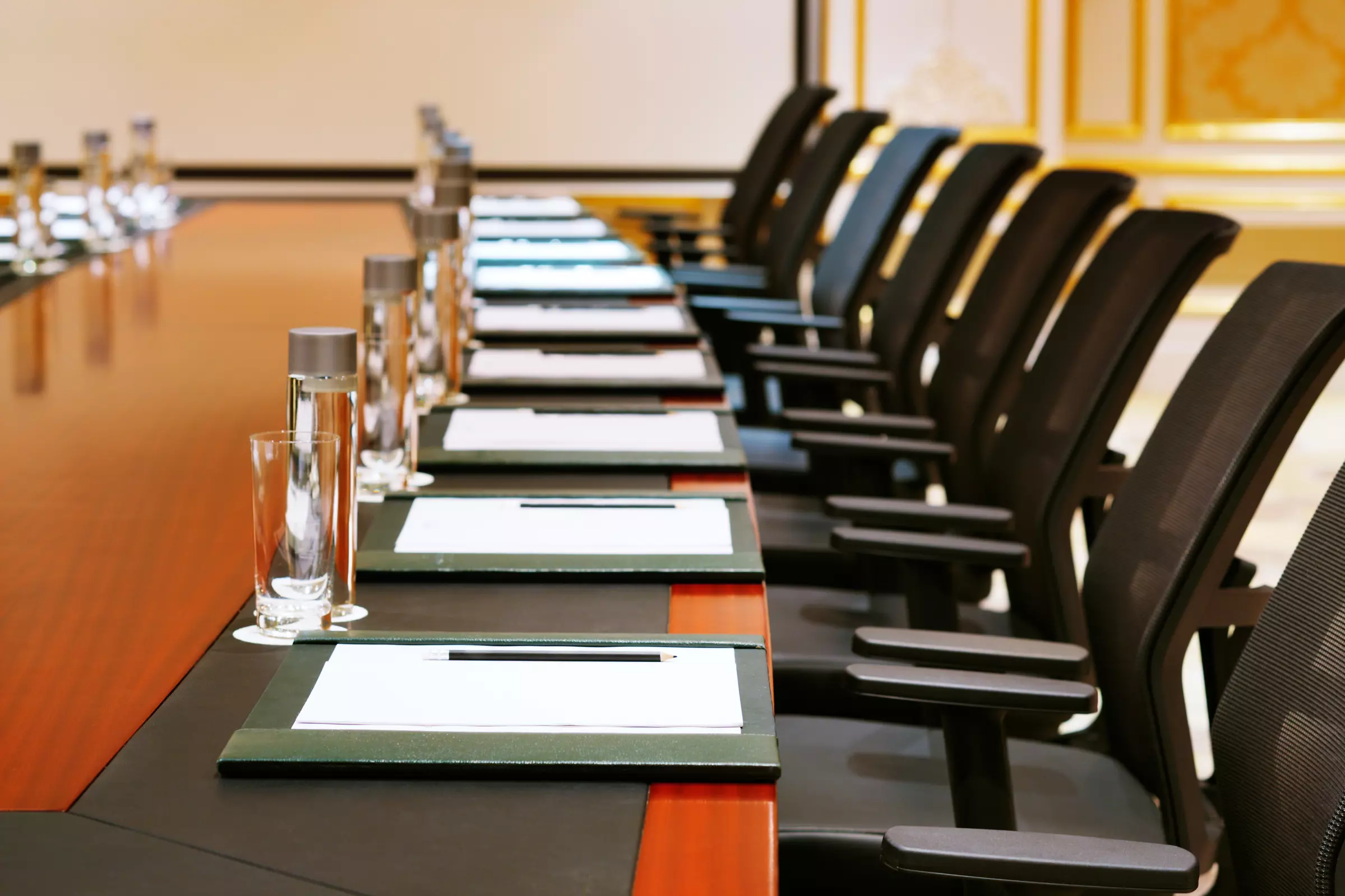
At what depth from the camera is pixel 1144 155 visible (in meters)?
6.74

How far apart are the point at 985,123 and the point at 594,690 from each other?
19.8 feet

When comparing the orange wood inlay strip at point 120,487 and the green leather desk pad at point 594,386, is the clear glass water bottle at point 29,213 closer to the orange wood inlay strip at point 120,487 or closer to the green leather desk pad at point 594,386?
the orange wood inlay strip at point 120,487

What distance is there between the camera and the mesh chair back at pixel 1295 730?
41.3 inches

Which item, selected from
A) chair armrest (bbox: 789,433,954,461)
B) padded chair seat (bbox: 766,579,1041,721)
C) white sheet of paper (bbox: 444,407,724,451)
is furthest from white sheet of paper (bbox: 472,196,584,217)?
white sheet of paper (bbox: 444,407,724,451)

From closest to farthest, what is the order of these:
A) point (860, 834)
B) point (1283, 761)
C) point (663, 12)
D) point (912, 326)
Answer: point (1283, 761)
point (860, 834)
point (912, 326)
point (663, 12)

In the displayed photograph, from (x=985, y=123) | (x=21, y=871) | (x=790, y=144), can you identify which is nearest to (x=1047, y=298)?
(x=21, y=871)

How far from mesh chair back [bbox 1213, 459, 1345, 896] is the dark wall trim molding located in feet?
18.7

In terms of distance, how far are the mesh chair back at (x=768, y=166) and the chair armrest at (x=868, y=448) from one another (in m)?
2.46

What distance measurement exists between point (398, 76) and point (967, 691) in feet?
18.8

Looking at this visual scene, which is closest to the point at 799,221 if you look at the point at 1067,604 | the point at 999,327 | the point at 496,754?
the point at 999,327

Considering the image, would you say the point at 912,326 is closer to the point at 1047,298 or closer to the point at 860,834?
the point at 1047,298

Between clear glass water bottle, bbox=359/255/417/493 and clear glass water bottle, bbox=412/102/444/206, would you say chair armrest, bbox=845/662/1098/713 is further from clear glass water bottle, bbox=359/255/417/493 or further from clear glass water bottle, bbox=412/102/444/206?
clear glass water bottle, bbox=412/102/444/206

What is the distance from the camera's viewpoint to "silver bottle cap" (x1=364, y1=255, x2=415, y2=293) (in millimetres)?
1489

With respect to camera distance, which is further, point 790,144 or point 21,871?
point 790,144
